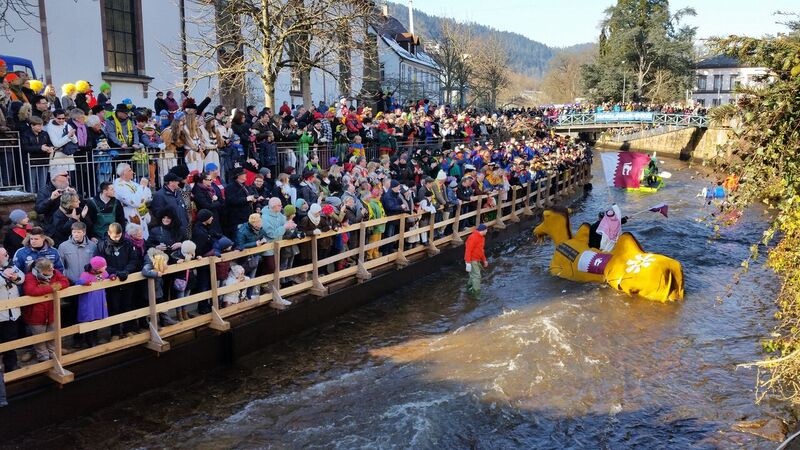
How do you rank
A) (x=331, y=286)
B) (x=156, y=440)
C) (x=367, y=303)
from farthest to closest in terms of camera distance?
(x=367, y=303) < (x=331, y=286) < (x=156, y=440)

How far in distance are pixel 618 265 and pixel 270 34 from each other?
1104 centimetres

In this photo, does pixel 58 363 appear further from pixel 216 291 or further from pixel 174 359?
pixel 216 291

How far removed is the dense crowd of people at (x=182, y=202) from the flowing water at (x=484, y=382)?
1.19 metres

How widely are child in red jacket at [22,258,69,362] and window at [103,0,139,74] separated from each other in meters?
12.8

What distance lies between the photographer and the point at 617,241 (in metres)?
15.6

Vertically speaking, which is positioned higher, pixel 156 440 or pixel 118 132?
pixel 118 132

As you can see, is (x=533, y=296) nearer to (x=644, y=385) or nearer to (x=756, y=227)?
(x=644, y=385)

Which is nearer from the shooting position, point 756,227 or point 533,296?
point 533,296

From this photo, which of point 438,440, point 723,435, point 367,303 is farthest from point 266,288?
point 723,435

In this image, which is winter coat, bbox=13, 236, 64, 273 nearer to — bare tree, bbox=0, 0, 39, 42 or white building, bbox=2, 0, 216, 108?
bare tree, bbox=0, 0, 39, 42

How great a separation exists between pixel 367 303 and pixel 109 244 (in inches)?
239

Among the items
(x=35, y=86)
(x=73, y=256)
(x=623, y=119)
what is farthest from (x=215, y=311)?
(x=623, y=119)

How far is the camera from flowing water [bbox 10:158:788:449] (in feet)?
27.6

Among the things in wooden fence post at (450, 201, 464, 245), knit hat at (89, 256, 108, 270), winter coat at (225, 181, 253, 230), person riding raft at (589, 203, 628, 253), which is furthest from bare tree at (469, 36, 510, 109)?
→ knit hat at (89, 256, 108, 270)
